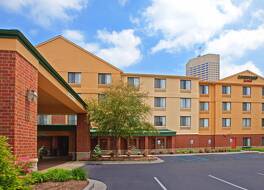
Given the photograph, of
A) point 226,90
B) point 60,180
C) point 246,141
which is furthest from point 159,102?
point 60,180

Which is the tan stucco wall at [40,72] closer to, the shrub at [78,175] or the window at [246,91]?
the shrub at [78,175]

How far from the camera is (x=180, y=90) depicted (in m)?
50.2

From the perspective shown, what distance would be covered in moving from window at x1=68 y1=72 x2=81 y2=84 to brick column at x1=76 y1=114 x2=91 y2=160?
12.8 meters

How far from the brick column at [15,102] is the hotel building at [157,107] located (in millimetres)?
4186

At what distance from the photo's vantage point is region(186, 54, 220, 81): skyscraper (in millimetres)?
83275

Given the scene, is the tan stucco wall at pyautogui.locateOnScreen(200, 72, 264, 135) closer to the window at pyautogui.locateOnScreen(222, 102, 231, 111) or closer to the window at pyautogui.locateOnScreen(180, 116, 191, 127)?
the window at pyautogui.locateOnScreen(222, 102, 231, 111)

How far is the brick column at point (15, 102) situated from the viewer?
8648 mm

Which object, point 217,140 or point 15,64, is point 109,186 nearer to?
point 15,64

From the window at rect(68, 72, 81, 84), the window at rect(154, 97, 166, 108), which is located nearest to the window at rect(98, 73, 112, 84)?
the window at rect(68, 72, 81, 84)

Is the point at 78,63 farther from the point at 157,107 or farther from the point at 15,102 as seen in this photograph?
the point at 15,102

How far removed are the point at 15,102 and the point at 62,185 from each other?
4.84 m

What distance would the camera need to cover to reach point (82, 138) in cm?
3297

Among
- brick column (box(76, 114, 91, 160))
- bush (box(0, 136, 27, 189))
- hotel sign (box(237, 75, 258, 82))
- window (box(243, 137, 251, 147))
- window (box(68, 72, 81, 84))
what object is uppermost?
hotel sign (box(237, 75, 258, 82))

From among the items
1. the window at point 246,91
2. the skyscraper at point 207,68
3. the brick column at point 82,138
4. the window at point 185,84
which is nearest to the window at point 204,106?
the window at point 185,84
